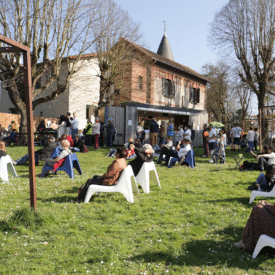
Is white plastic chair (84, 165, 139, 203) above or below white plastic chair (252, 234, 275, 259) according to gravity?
above

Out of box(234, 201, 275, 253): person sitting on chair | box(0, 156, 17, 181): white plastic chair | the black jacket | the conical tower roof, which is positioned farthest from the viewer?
the conical tower roof

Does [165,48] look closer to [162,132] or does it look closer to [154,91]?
[154,91]

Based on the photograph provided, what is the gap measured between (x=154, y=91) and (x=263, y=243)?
24.0 metres

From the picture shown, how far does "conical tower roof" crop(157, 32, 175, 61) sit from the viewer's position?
39438 millimetres

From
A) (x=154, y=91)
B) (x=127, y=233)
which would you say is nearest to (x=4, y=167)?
(x=127, y=233)

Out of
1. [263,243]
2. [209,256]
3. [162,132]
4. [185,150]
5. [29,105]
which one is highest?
[29,105]

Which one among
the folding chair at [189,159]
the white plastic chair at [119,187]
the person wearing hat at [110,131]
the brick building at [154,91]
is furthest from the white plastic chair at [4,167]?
the brick building at [154,91]

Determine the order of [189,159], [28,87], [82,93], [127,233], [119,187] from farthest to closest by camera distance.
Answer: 1. [82,93]
2. [189,159]
3. [119,187]
4. [28,87]
5. [127,233]

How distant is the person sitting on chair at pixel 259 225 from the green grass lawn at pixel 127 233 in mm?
182

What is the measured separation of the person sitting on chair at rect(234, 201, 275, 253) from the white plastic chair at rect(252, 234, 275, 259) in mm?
78

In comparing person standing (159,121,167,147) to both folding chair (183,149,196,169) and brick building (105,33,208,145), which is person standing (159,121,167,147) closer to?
brick building (105,33,208,145)

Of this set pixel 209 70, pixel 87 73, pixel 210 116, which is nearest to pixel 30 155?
pixel 87 73

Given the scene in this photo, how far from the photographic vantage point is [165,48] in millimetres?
39938

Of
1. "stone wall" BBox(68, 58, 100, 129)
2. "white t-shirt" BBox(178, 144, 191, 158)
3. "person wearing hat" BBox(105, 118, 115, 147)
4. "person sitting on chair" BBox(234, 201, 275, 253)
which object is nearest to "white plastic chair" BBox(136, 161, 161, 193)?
"person sitting on chair" BBox(234, 201, 275, 253)
